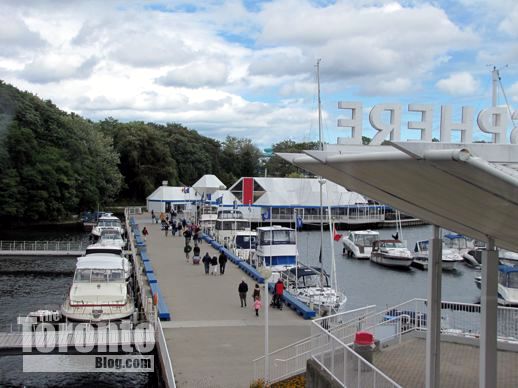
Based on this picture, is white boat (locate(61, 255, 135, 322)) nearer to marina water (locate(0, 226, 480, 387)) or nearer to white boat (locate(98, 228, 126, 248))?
marina water (locate(0, 226, 480, 387))

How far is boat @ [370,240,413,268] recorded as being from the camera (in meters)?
56.0

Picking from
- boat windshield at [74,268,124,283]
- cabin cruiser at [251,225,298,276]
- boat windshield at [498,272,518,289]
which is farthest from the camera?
cabin cruiser at [251,225,298,276]

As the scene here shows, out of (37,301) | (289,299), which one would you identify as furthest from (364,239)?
(289,299)

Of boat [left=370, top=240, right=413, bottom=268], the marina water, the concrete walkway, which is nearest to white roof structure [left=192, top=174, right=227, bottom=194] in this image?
the marina water

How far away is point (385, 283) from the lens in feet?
163

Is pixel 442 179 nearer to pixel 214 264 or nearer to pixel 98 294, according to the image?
pixel 98 294

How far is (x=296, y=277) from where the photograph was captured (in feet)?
120

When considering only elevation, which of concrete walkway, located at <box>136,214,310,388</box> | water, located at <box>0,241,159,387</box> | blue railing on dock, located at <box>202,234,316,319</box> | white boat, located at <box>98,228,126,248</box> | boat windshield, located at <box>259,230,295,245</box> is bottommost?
water, located at <box>0,241,159,387</box>

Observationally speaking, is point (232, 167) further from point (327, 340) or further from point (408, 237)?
point (327, 340)

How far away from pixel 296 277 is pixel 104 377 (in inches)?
601

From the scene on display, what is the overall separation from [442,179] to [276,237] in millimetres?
38330

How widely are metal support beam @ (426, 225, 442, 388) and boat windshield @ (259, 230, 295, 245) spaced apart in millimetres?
34272

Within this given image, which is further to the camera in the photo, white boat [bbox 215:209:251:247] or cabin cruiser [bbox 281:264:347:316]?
white boat [bbox 215:209:251:247]

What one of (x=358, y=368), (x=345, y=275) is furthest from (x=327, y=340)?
(x=345, y=275)
